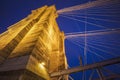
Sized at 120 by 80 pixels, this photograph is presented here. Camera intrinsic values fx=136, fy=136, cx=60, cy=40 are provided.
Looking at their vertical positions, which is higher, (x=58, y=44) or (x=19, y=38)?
(x=58, y=44)

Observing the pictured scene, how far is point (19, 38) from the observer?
23.4 ft

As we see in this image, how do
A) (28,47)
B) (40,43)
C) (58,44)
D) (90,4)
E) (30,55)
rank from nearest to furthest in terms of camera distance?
(30,55) → (28,47) → (40,43) → (90,4) → (58,44)

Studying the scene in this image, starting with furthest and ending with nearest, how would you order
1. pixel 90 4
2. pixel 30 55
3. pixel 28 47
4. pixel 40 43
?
pixel 90 4 < pixel 40 43 < pixel 28 47 < pixel 30 55

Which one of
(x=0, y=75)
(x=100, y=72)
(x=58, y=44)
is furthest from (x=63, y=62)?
(x=0, y=75)

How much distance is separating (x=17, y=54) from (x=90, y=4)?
646 cm

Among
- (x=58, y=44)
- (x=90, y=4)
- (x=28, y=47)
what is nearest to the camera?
(x=28, y=47)

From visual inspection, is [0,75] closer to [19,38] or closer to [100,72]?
[19,38]

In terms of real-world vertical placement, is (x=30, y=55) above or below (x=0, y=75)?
above

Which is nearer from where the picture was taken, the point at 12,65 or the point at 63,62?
the point at 12,65

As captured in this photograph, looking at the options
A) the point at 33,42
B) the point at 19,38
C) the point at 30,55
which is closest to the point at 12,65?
the point at 30,55

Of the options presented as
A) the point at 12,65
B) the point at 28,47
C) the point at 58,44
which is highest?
the point at 58,44

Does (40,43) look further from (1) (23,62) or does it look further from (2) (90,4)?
(2) (90,4)

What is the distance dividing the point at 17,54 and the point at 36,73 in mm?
1254

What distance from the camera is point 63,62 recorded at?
34.2 feet
